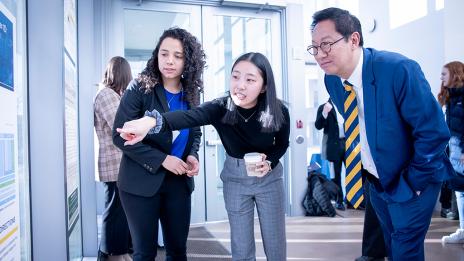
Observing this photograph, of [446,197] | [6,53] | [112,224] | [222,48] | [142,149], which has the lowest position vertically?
[446,197]

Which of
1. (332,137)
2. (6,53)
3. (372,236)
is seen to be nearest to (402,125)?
(372,236)

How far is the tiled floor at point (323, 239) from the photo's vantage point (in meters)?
3.03

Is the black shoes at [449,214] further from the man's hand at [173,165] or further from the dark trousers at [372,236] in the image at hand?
the man's hand at [173,165]

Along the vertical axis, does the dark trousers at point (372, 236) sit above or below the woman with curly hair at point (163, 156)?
below

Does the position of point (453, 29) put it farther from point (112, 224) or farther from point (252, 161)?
point (112, 224)

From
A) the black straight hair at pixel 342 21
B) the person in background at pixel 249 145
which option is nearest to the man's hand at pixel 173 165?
the person in background at pixel 249 145

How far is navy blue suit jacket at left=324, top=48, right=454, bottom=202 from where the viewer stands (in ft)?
4.78

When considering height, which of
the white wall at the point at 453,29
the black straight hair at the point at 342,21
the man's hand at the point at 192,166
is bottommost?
the man's hand at the point at 192,166

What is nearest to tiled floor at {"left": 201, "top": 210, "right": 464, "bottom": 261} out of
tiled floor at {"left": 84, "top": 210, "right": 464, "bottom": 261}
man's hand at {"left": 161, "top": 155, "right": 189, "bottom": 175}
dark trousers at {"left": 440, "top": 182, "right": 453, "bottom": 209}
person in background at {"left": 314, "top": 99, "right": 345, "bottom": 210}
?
tiled floor at {"left": 84, "top": 210, "right": 464, "bottom": 261}

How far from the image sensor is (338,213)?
4664 mm

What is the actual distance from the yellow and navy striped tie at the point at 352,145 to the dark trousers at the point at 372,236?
83 centimetres

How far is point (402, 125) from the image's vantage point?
154 centimetres

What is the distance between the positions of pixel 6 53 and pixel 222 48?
10.6ft

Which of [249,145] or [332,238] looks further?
[332,238]
